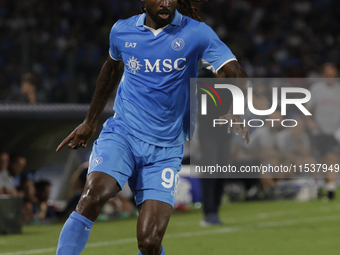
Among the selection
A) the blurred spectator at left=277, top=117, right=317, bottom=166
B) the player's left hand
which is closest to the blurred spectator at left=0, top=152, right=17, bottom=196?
the player's left hand

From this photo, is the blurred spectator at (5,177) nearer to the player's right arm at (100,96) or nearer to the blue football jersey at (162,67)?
the player's right arm at (100,96)

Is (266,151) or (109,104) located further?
(266,151)

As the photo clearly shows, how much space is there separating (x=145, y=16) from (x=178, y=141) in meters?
0.85

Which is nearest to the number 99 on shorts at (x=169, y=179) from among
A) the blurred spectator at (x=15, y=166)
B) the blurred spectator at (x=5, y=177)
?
the blurred spectator at (x=5, y=177)

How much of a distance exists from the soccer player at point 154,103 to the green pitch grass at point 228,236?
2.52 metres

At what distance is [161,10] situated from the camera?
14.4 ft

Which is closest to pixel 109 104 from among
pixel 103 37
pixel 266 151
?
pixel 266 151

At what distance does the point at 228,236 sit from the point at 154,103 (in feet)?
12.8

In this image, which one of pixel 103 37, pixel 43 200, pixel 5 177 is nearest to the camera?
pixel 5 177

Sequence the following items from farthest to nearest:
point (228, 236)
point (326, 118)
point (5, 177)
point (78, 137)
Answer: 1. point (326, 118)
2. point (5, 177)
3. point (228, 236)
4. point (78, 137)

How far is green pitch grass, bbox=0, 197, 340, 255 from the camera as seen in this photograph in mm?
7012

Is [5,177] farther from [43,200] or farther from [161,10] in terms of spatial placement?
[161,10]

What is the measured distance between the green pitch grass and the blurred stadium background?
0.5 inches

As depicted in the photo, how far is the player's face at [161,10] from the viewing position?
4.38m
